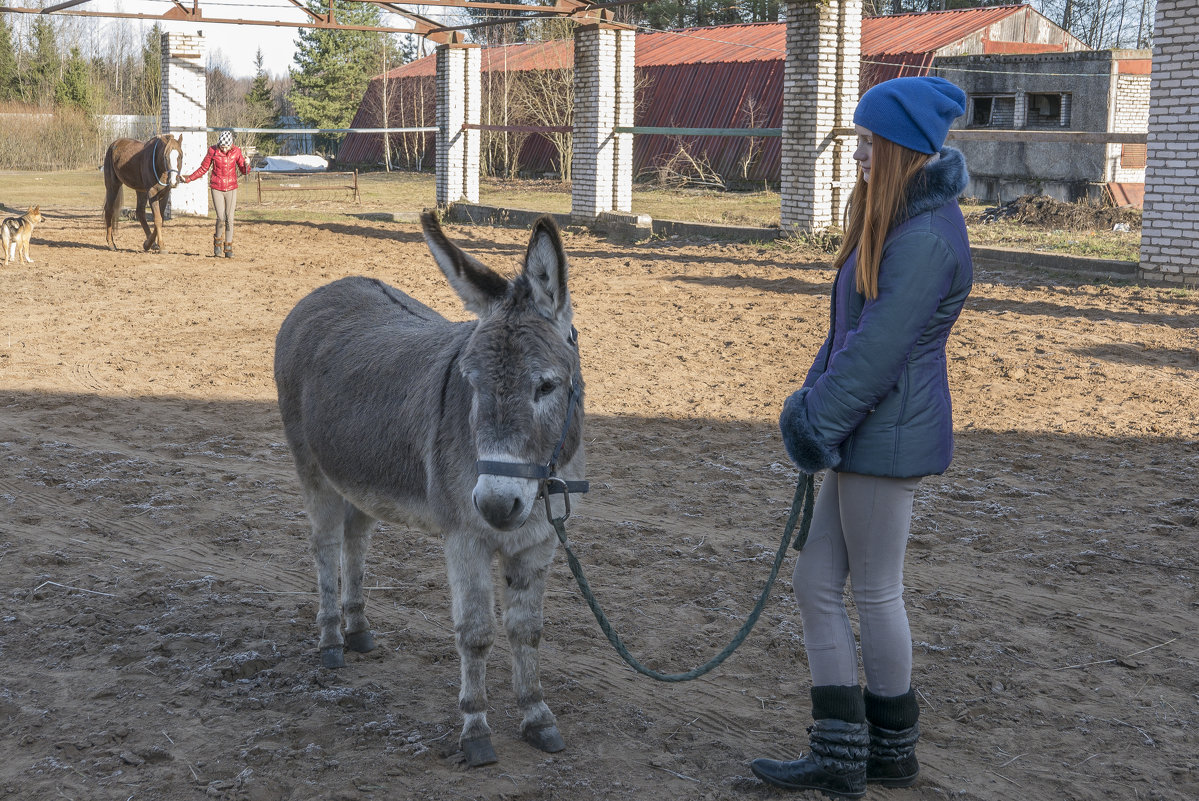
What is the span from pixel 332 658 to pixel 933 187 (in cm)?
287

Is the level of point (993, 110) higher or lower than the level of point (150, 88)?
lower

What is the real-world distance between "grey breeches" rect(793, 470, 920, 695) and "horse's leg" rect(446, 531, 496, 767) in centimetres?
100

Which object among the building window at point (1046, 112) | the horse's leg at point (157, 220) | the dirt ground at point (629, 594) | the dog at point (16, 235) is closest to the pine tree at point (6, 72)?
the horse's leg at point (157, 220)

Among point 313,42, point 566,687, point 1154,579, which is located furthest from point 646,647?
point 313,42

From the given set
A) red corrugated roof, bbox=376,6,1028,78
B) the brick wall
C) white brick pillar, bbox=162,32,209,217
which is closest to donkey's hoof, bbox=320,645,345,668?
white brick pillar, bbox=162,32,209,217

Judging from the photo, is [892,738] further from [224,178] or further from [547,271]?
[224,178]

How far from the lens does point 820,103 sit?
15406mm

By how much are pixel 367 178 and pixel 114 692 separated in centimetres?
3435

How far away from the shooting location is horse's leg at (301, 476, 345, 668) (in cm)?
→ 410

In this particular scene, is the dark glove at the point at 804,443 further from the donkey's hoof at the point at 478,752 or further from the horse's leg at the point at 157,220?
the horse's leg at the point at 157,220

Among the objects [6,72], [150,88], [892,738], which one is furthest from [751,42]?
[6,72]

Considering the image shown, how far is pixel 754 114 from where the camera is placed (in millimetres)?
28844

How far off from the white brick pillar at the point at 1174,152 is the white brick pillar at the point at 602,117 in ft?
30.8

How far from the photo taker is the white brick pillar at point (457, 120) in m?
22.9
